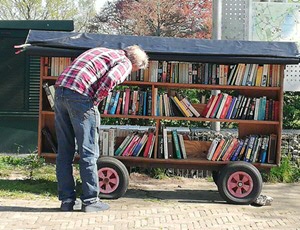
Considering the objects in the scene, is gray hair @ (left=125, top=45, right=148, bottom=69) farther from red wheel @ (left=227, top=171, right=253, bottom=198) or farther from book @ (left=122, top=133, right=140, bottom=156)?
red wheel @ (left=227, top=171, right=253, bottom=198)

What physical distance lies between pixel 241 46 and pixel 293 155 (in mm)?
3044

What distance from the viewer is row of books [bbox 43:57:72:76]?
26.1 ft

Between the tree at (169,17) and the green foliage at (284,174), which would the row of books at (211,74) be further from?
the tree at (169,17)

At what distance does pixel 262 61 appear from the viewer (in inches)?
297

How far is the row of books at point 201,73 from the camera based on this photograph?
25.8ft

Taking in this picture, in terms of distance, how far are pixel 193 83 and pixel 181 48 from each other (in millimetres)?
571

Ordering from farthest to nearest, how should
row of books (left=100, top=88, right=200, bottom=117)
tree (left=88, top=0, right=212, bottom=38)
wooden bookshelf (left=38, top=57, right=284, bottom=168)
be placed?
1. tree (left=88, top=0, right=212, bottom=38)
2. row of books (left=100, top=88, right=200, bottom=117)
3. wooden bookshelf (left=38, top=57, right=284, bottom=168)

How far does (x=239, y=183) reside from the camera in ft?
25.0

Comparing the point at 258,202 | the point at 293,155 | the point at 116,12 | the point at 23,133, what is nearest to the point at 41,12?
the point at 116,12

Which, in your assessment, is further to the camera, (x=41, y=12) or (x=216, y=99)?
(x=41, y=12)

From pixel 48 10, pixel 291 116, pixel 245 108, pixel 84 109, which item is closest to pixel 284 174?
pixel 291 116

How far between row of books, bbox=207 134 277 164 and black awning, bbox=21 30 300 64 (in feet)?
3.51

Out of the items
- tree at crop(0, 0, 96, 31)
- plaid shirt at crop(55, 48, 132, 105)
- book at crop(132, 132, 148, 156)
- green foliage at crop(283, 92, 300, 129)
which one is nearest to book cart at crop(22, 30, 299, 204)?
book at crop(132, 132, 148, 156)

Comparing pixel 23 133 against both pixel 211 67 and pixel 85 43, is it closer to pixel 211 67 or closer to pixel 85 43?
pixel 85 43
